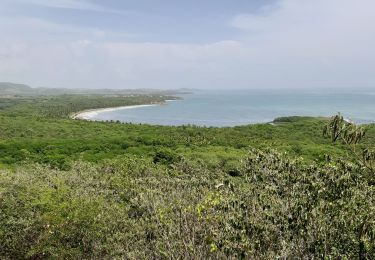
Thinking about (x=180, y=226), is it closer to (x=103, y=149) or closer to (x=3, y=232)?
(x=3, y=232)

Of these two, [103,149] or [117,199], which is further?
[103,149]

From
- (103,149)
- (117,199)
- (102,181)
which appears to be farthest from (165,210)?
(103,149)

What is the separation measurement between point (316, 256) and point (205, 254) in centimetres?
465

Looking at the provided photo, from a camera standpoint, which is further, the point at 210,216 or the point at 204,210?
the point at 204,210

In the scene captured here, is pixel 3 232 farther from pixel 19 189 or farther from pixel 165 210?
pixel 165 210

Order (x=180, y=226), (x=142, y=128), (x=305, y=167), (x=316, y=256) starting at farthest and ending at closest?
1. (x=142, y=128)
2. (x=180, y=226)
3. (x=305, y=167)
4. (x=316, y=256)

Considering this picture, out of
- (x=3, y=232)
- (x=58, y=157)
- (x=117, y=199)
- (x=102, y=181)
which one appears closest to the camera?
(x=3, y=232)

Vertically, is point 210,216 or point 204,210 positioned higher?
point 210,216

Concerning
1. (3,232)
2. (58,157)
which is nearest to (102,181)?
(3,232)

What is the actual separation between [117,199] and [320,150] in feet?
166

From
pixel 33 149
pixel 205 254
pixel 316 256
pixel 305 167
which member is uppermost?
pixel 305 167

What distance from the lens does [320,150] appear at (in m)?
72.8

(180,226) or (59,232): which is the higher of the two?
(180,226)

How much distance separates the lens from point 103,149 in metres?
73.6
